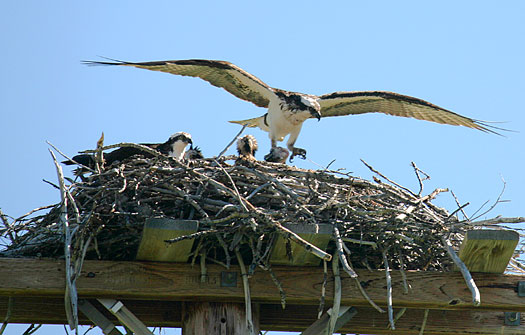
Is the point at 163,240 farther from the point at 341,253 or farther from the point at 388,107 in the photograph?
the point at 388,107

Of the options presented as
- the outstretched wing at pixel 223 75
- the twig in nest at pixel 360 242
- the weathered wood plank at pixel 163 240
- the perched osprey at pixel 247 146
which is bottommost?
the twig in nest at pixel 360 242

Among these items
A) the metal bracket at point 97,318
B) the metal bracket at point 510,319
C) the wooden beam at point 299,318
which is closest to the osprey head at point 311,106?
the wooden beam at point 299,318

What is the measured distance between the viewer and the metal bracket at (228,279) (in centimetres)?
417

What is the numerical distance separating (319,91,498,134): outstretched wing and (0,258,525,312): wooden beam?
3.03 metres

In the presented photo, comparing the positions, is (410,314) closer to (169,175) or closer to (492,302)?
(492,302)

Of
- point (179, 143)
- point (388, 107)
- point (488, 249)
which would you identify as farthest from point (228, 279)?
point (388, 107)

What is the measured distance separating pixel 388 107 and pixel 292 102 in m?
1.13

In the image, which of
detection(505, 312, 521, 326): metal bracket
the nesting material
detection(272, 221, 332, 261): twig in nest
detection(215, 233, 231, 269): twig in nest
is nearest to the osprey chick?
the nesting material

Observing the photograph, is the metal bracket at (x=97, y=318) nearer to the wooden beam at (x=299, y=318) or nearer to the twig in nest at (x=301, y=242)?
the wooden beam at (x=299, y=318)

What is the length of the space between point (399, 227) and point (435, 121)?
3827 millimetres

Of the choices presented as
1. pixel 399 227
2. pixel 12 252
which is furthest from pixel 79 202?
pixel 399 227

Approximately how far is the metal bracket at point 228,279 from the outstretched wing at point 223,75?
9.05 ft

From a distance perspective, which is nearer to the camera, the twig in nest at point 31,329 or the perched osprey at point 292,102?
the twig in nest at point 31,329

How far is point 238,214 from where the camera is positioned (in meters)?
3.94
